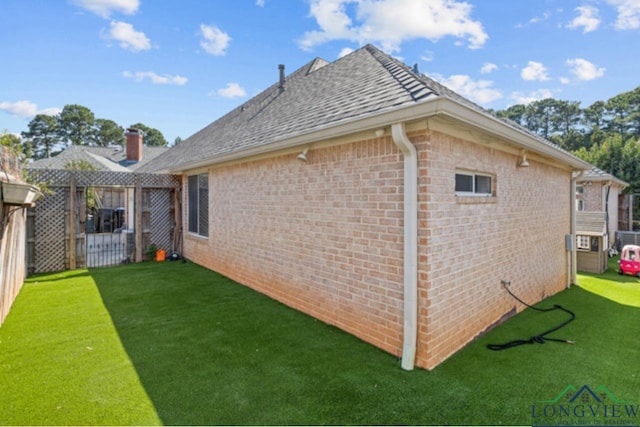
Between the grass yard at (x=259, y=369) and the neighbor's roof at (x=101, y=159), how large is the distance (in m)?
17.4

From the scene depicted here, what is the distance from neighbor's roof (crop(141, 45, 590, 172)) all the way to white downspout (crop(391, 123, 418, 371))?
1.74 ft

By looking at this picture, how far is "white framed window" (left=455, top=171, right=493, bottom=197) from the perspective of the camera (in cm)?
420

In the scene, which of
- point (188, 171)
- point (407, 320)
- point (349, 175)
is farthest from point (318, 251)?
point (188, 171)

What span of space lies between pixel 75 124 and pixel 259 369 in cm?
6255

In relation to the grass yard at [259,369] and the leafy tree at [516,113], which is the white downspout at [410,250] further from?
the leafy tree at [516,113]

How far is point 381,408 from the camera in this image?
291 cm

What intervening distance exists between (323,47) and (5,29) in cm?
941

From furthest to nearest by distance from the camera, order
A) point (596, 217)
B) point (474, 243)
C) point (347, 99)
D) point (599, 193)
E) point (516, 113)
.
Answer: point (516, 113) < point (599, 193) < point (596, 217) < point (347, 99) < point (474, 243)

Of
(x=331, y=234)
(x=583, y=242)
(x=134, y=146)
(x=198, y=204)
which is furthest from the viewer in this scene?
(x=134, y=146)

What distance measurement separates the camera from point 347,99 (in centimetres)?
504

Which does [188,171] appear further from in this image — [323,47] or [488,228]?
[488,228]

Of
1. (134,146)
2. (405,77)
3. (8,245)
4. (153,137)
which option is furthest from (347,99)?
(153,137)

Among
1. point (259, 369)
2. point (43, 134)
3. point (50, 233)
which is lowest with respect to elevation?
point (259, 369)

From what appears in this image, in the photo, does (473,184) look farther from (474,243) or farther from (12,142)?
(12,142)
